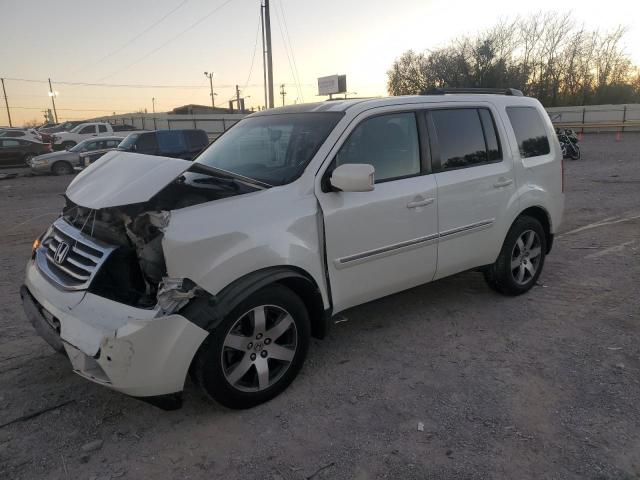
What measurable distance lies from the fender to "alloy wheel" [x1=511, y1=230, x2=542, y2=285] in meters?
2.28

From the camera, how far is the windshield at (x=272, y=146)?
339 centimetres

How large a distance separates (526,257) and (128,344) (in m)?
3.82

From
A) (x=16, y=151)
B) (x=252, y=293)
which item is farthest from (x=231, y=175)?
(x=16, y=151)

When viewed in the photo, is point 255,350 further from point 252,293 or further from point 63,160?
point 63,160

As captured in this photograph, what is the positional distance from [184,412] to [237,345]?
59 centimetres

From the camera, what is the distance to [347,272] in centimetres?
338

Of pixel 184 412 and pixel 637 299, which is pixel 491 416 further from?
pixel 637 299

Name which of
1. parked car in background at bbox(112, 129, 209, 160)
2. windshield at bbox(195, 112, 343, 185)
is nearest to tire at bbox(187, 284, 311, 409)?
windshield at bbox(195, 112, 343, 185)

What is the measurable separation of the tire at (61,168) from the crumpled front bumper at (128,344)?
18.1 m

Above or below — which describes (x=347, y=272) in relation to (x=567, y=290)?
above

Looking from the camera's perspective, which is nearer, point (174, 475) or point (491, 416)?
point (174, 475)

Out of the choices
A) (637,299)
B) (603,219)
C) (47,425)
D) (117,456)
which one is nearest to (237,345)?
(117,456)

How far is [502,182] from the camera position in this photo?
4348mm

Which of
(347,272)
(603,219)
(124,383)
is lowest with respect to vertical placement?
(603,219)
